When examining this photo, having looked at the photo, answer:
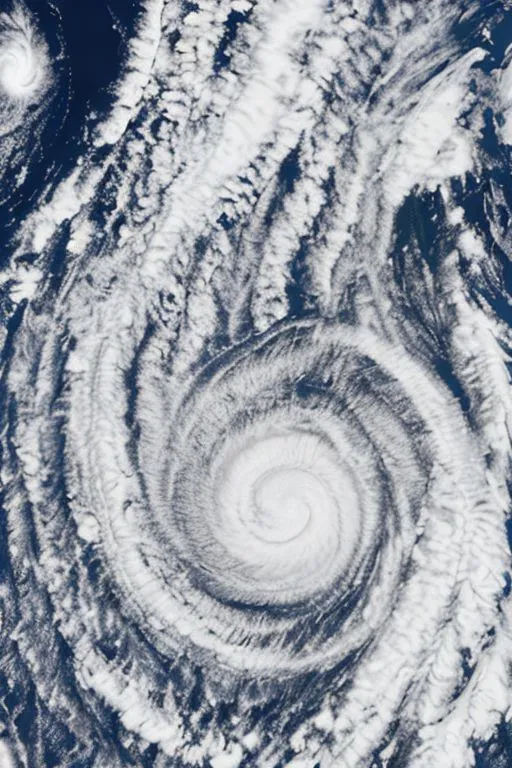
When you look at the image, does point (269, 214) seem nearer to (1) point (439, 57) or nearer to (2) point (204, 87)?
(2) point (204, 87)

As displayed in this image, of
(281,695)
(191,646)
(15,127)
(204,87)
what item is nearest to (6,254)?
(15,127)

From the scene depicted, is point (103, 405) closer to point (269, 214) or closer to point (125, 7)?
point (269, 214)

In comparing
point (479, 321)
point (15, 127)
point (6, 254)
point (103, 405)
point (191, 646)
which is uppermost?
point (15, 127)

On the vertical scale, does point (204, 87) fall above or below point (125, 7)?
below

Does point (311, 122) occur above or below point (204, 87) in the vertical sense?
below

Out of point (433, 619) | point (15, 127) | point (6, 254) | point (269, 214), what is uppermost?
point (15, 127)

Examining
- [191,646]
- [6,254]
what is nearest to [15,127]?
[6,254]
